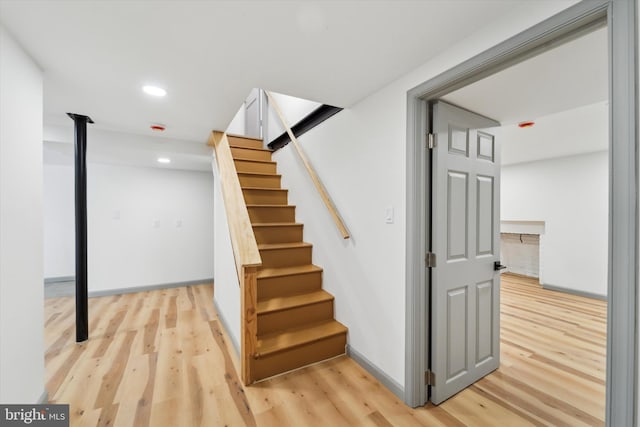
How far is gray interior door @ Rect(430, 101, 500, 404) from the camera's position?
5.82 ft

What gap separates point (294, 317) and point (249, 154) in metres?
2.54

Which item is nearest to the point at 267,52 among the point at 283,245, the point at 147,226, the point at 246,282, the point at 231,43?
the point at 231,43

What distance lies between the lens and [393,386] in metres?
1.89

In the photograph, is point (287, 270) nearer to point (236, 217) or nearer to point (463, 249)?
point (236, 217)

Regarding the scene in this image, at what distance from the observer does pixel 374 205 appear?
2.08 metres

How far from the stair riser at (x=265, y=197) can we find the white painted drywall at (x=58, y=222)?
3.83 meters

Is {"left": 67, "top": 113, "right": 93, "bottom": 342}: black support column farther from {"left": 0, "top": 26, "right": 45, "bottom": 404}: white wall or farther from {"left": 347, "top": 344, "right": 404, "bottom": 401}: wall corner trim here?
{"left": 347, "top": 344, "right": 404, "bottom": 401}: wall corner trim

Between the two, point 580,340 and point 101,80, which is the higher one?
point 101,80

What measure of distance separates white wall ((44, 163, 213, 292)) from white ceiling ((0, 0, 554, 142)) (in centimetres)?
248

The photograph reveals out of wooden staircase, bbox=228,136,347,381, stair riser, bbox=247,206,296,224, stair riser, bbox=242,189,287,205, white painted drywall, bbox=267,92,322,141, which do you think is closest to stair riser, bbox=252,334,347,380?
wooden staircase, bbox=228,136,347,381

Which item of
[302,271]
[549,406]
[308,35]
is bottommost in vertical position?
[549,406]

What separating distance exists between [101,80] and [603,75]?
320cm

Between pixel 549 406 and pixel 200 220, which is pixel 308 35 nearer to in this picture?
pixel 549 406

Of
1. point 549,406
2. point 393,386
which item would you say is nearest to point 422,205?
point 393,386
